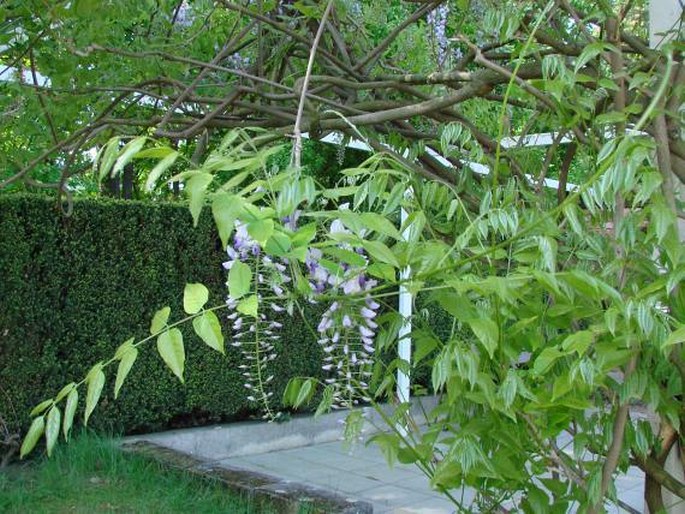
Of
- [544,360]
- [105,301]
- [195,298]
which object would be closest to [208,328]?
[195,298]

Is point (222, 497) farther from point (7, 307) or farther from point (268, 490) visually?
point (7, 307)

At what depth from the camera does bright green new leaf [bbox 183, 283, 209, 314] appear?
4.16 feet

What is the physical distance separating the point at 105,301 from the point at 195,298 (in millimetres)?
5349

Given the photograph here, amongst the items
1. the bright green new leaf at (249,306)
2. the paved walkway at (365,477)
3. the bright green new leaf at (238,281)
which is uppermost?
the bright green new leaf at (238,281)

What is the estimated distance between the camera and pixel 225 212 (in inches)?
45.7

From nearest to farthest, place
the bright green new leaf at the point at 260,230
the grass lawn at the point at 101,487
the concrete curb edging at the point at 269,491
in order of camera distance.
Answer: the bright green new leaf at the point at 260,230
the concrete curb edging at the point at 269,491
the grass lawn at the point at 101,487

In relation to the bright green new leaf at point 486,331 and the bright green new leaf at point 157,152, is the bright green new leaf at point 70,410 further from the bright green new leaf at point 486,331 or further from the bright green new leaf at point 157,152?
the bright green new leaf at point 486,331

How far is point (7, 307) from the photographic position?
5980mm

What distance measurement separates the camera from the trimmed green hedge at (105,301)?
599cm

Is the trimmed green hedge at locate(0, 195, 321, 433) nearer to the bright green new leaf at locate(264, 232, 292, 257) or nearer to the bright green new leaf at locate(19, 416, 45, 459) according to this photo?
the bright green new leaf at locate(19, 416, 45, 459)

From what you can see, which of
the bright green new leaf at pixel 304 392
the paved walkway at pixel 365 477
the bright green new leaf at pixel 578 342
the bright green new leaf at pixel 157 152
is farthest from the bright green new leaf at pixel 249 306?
the paved walkway at pixel 365 477

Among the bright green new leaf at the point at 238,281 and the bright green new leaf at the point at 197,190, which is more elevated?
the bright green new leaf at the point at 197,190

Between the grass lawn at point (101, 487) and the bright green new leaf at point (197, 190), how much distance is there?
374 centimetres

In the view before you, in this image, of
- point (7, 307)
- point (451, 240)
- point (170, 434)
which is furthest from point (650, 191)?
point (170, 434)
